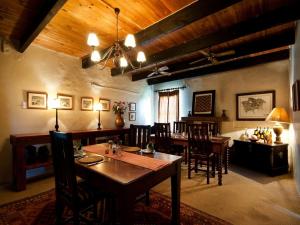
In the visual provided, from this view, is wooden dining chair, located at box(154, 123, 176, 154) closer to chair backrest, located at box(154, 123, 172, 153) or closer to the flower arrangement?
chair backrest, located at box(154, 123, 172, 153)

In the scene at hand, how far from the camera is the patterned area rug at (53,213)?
1.95m

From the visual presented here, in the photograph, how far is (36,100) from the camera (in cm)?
341

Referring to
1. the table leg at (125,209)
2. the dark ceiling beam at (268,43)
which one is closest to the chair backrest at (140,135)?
the table leg at (125,209)

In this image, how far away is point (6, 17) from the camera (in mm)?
→ 2416

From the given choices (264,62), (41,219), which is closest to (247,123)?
(264,62)

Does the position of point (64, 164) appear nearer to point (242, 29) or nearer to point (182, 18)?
point (182, 18)

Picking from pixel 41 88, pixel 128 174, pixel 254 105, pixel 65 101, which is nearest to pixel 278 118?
pixel 254 105

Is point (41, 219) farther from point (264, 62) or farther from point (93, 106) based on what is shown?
point (264, 62)

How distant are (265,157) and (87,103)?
426cm

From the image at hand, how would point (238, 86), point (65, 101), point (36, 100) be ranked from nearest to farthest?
point (36, 100) → point (65, 101) → point (238, 86)

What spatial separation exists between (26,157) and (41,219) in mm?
1462

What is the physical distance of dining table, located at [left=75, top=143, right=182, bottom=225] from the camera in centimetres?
128

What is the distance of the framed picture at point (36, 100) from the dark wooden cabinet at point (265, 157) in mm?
4554

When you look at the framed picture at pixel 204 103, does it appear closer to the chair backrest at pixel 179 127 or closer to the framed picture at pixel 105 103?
the chair backrest at pixel 179 127
